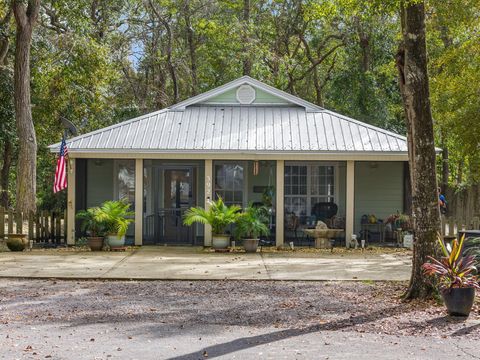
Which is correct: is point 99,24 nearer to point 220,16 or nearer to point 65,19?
point 65,19

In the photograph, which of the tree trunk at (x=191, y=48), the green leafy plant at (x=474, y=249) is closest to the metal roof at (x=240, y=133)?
the green leafy plant at (x=474, y=249)

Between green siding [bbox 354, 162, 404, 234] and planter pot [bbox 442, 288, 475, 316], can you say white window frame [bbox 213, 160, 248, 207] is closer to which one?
green siding [bbox 354, 162, 404, 234]

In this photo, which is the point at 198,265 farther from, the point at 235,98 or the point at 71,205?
the point at 235,98

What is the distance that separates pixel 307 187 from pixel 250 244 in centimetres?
363

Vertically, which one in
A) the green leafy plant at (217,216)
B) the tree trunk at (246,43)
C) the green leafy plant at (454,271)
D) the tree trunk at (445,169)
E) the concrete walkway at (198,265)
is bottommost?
the concrete walkway at (198,265)

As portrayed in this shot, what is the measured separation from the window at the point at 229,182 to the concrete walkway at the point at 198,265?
110 inches

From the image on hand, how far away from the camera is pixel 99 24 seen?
29078mm

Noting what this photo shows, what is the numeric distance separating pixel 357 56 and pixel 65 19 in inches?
483

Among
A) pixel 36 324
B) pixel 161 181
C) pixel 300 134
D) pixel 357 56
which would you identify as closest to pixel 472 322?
pixel 36 324

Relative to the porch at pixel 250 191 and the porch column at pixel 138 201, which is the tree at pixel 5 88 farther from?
the porch column at pixel 138 201

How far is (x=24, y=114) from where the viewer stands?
67.1 ft

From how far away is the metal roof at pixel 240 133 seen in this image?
18234 mm

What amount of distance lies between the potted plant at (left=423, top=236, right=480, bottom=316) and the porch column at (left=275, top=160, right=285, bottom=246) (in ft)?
29.2

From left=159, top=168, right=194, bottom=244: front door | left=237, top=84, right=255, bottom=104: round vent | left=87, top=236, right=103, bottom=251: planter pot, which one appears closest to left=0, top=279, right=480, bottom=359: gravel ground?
left=87, top=236, right=103, bottom=251: planter pot
